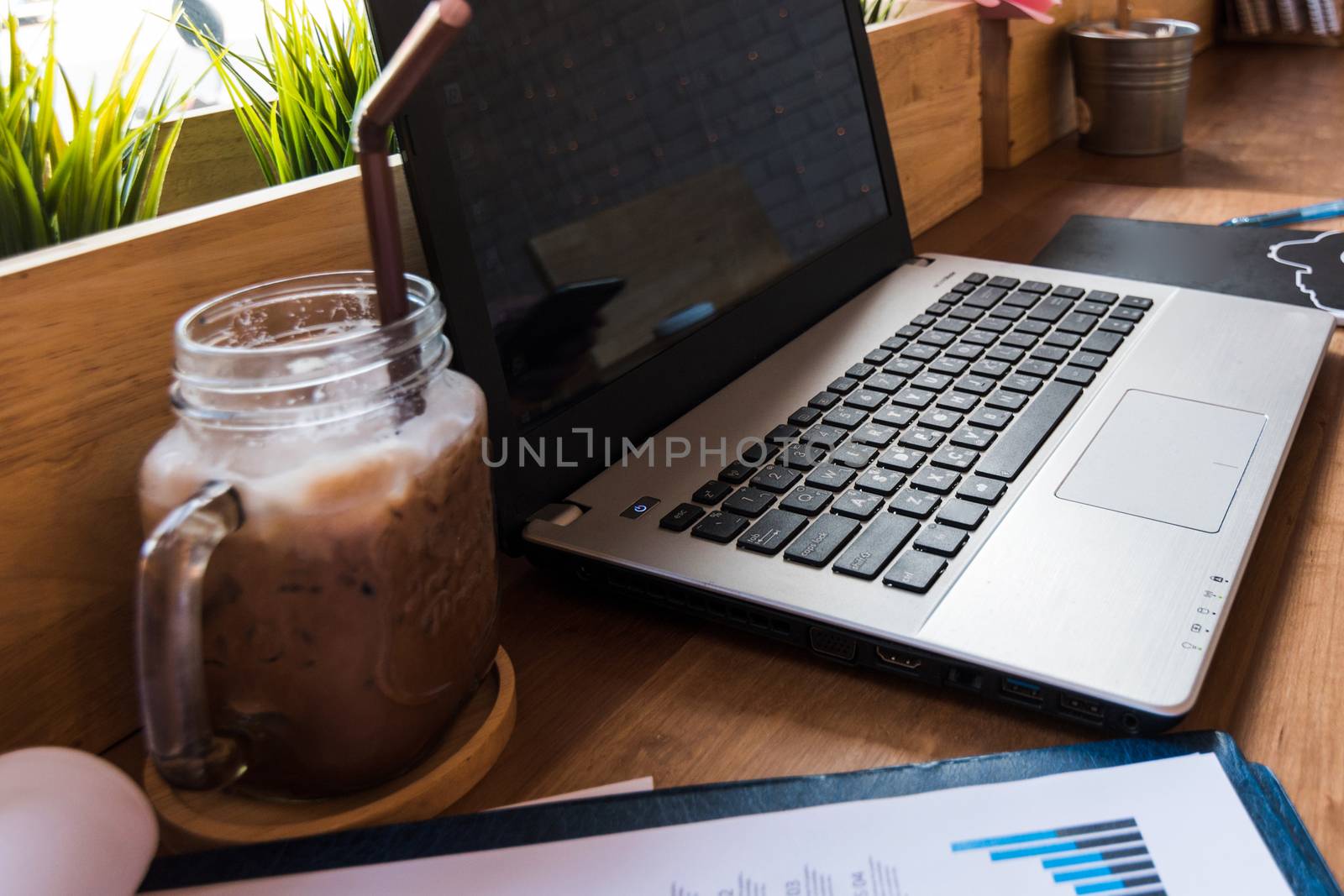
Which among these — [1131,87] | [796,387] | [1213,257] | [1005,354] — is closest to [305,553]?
[796,387]

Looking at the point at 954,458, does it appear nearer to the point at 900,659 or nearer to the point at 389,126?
the point at 900,659

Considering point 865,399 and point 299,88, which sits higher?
point 299,88

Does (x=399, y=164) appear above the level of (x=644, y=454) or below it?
above

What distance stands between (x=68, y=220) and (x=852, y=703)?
1.32ft

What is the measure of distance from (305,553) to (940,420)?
1.18 feet

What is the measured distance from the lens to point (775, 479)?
541mm

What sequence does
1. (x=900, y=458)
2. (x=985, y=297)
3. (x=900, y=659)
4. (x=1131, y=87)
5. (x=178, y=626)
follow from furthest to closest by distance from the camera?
(x=1131, y=87), (x=985, y=297), (x=900, y=458), (x=900, y=659), (x=178, y=626)

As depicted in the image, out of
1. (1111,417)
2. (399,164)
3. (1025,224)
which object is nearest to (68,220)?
(399,164)

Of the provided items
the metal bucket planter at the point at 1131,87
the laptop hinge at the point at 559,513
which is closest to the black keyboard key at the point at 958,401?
the laptop hinge at the point at 559,513

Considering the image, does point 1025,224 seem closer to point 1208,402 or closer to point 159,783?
point 1208,402

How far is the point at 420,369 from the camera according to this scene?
14.9 inches

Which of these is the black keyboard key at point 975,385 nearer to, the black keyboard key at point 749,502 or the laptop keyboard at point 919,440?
the laptop keyboard at point 919,440

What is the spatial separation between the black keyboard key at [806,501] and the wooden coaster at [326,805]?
17cm

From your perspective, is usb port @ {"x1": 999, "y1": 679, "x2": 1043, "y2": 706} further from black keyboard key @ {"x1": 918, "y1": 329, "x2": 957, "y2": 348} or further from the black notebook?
the black notebook
